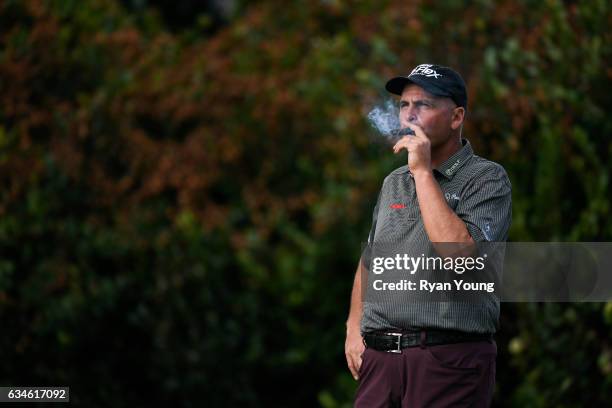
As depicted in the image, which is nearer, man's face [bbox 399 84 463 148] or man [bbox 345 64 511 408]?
man [bbox 345 64 511 408]

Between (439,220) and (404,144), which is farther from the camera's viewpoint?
(404,144)

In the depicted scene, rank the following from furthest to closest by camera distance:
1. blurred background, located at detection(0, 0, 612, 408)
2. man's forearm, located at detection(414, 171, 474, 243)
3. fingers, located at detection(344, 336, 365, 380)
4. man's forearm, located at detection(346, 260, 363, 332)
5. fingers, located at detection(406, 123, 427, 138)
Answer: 1. blurred background, located at detection(0, 0, 612, 408)
2. man's forearm, located at detection(346, 260, 363, 332)
3. fingers, located at detection(344, 336, 365, 380)
4. fingers, located at detection(406, 123, 427, 138)
5. man's forearm, located at detection(414, 171, 474, 243)

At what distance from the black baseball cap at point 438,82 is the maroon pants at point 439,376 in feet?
3.00

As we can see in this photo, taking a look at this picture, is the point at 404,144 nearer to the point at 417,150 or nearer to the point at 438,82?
the point at 417,150

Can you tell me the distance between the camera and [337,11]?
1212 centimetres

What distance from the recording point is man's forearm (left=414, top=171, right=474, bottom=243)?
12.7 feet

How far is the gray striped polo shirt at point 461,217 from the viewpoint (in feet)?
13.4

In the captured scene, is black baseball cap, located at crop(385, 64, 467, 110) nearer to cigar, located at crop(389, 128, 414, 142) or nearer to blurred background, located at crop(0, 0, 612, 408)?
cigar, located at crop(389, 128, 414, 142)

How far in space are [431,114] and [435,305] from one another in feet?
2.30

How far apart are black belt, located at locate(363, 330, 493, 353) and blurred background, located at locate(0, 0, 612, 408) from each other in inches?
144

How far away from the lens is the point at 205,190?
10.7 meters

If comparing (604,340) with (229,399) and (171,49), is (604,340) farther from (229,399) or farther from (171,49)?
(171,49)

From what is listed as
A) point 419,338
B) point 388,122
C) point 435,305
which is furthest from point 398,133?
point 419,338

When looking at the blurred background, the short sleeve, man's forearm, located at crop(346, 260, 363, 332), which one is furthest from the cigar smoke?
the blurred background
